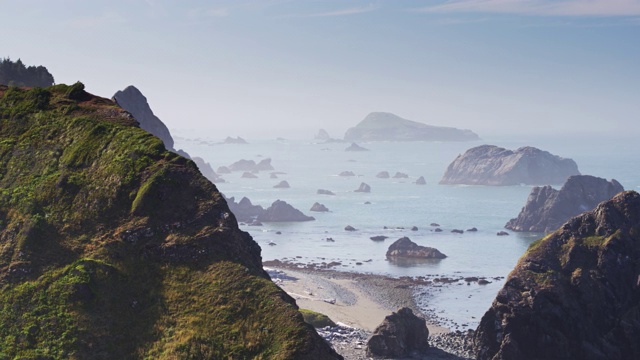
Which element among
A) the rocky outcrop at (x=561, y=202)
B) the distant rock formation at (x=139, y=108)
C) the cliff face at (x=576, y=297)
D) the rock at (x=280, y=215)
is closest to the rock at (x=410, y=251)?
the rocky outcrop at (x=561, y=202)

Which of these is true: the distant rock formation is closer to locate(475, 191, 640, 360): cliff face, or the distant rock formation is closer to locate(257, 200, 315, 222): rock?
locate(257, 200, 315, 222): rock

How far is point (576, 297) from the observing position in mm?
71125

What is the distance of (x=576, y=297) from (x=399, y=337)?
17.5m

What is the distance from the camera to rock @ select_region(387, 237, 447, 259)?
138375mm

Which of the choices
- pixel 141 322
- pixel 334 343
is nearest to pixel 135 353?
pixel 141 322

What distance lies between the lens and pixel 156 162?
162 feet

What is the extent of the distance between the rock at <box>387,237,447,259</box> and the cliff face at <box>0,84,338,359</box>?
9007 cm

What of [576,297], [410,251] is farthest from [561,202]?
[576,297]

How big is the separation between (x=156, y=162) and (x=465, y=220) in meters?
151

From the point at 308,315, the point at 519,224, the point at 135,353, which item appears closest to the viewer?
the point at 135,353

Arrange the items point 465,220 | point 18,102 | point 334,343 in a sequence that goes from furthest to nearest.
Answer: point 465,220 < point 334,343 < point 18,102

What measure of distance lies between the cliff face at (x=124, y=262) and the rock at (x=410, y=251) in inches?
3546

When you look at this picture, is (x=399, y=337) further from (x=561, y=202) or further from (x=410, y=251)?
(x=561, y=202)

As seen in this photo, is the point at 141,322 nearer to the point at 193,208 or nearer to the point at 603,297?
the point at 193,208
